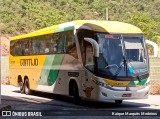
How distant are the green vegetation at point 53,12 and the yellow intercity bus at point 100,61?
3349 cm

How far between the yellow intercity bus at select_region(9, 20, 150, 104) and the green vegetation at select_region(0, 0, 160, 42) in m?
33.5

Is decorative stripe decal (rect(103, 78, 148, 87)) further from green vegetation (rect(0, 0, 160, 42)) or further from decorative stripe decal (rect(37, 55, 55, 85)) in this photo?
green vegetation (rect(0, 0, 160, 42))

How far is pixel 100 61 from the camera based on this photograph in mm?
13656

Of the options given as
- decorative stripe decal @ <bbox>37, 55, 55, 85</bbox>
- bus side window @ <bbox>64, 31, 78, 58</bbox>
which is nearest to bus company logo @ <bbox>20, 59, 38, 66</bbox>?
decorative stripe decal @ <bbox>37, 55, 55, 85</bbox>

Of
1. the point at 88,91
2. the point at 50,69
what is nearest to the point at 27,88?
the point at 50,69

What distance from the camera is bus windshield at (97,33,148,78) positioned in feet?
44.6

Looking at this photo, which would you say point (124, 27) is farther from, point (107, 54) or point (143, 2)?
point (143, 2)

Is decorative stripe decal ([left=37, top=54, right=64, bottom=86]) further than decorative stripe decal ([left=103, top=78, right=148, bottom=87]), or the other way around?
decorative stripe decal ([left=37, top=54, right=64, bottom=86])

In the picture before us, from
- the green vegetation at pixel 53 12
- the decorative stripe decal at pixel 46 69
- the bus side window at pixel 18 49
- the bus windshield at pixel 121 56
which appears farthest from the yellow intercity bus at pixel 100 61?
the green vegetation at pixel 53 12

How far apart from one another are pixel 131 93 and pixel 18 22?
42.8 metres

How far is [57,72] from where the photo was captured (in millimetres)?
16781

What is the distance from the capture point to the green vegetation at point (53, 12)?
2077 inches

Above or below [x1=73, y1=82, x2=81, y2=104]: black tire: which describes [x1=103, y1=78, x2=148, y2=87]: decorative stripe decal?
above

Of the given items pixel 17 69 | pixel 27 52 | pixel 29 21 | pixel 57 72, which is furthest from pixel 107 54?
pixel 29 21
